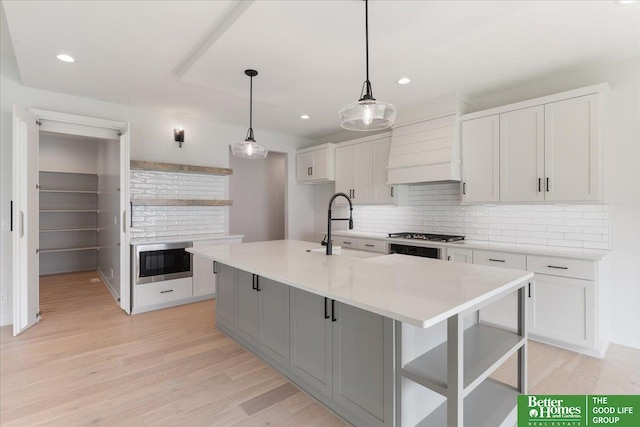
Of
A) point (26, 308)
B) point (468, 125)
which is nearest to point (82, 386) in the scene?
point (26, 308)

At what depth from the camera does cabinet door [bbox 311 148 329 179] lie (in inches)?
212

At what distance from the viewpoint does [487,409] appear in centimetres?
→ 179

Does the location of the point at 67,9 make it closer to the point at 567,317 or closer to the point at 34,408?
the point at 34,408

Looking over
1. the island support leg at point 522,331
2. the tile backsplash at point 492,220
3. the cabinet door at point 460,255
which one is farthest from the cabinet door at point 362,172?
the island support leg at point 522,331

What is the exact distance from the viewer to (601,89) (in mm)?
2791

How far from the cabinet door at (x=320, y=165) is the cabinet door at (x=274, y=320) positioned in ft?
10.1

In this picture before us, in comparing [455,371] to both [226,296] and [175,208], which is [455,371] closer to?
[226,296]

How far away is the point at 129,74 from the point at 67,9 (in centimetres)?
108

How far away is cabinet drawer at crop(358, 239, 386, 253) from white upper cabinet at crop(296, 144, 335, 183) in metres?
1.35

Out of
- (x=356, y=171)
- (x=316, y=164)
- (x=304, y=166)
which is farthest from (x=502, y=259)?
(x=304, y=166)

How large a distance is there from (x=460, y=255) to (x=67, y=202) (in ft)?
23.2

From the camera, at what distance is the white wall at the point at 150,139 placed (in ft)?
11.4

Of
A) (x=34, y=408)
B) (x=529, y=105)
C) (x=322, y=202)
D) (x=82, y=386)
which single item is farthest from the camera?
(x=322, y=202)

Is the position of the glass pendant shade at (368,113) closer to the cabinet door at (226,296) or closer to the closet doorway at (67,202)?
the cabinet door at (226,296)
